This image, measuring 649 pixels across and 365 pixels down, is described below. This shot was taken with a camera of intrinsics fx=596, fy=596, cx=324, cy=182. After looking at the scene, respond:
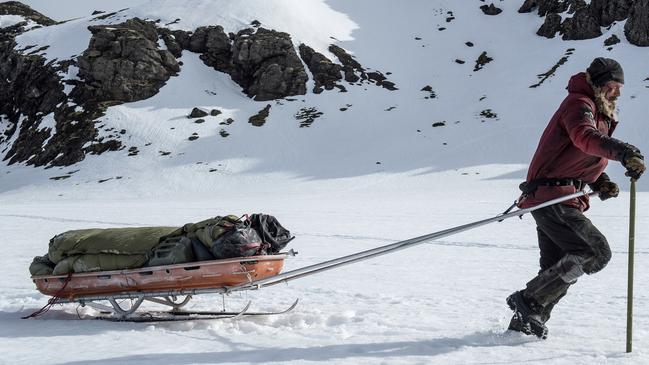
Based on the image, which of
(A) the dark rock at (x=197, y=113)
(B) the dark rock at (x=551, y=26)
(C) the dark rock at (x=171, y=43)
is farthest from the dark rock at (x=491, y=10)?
(A) the dark rock at (x=197, y=113)

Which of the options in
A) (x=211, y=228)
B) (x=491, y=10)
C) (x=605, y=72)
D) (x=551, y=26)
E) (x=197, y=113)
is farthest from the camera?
(x=491, y=10)

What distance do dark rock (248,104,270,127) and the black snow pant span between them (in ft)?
157

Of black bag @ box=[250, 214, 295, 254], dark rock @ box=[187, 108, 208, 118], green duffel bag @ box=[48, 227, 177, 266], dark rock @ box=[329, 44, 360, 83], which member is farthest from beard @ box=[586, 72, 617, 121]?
dark rock @ box=[329, 44, 360, 83]

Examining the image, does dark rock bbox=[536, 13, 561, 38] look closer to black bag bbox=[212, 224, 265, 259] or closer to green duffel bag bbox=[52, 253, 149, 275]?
black bag bbox=[212, 224, 265, 259]

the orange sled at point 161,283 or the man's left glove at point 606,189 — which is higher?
the man's left glove at point 606,189

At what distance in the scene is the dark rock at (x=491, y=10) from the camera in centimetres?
6962

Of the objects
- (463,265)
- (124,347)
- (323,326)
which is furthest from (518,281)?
(124,347)

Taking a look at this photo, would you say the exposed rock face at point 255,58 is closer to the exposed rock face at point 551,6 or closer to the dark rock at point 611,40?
the dark rock at point 611,40

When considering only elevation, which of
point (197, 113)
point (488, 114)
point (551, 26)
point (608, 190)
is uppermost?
point (551, 26)

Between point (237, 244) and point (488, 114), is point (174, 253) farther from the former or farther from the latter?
point (488, 114)

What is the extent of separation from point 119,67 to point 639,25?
153 ft

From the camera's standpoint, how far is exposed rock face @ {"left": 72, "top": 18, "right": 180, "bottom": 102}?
178 feet

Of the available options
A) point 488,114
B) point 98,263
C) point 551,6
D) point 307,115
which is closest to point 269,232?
point 98,263

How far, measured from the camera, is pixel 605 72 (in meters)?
4.08
